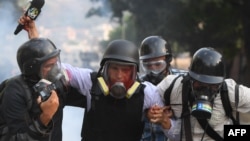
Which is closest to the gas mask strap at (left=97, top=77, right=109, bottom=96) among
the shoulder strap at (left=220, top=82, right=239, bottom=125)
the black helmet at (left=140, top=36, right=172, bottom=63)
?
the shoulder strap at (left=220, top=82, right=239, bottom=125)

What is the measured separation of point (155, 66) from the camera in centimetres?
438

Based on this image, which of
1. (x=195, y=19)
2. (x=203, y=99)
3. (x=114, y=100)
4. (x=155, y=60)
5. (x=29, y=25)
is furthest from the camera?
(x=195, y=19)

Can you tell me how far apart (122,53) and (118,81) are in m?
0.21

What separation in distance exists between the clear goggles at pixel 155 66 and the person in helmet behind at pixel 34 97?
1.42 metres

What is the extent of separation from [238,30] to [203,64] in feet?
62.8

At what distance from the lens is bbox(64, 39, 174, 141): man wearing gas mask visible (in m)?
3.23

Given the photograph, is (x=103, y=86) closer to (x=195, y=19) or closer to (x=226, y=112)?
(x=226, y=112)

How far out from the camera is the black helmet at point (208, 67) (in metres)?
3.21

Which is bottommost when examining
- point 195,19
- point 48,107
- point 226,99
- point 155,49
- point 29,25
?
point 195,19

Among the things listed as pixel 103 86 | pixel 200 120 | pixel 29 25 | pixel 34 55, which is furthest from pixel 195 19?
pixel 34 55

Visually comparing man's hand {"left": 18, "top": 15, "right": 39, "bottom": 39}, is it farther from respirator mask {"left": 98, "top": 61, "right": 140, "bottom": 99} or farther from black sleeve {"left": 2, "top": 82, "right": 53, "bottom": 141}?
black sleeve {"left": 2, "top": 82, "right": 53, "bottom": 141}

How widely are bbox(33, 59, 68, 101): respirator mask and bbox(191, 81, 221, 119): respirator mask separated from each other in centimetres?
85

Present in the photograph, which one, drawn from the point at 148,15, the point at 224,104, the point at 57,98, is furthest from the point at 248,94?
the point at 148,15

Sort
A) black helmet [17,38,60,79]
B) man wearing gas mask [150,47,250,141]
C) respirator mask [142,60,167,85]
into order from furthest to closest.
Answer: respirator mask [142,60,167,85] → man wearing gas mask [150,47,250,141] → black helmet [17,38,60,79]
